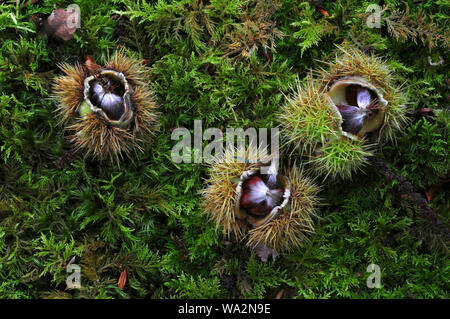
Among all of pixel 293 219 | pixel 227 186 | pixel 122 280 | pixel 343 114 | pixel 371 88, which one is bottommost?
pixel 122 280

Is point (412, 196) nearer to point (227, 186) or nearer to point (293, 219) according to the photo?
point (293, 219)

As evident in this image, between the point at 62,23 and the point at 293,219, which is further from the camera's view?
the point at 62,23

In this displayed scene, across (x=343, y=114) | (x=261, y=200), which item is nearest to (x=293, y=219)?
(x=261, y=200)

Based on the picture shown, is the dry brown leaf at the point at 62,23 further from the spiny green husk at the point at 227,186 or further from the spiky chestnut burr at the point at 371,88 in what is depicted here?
the spiky chestnut burr at the point at 371,88

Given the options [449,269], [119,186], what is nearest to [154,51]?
[119,186]

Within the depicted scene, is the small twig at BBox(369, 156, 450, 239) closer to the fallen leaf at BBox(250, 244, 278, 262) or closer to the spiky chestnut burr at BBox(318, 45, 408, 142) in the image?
the spiky chestnut burr at BBox(318, 45, 408, 142)

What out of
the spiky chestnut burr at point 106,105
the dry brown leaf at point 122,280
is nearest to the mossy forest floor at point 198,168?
the dry brown leaf at point 122,280

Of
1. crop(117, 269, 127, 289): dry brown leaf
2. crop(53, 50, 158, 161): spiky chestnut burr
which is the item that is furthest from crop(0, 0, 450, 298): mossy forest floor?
crop(53, 50, 158, 161): spiky chestnut burr
